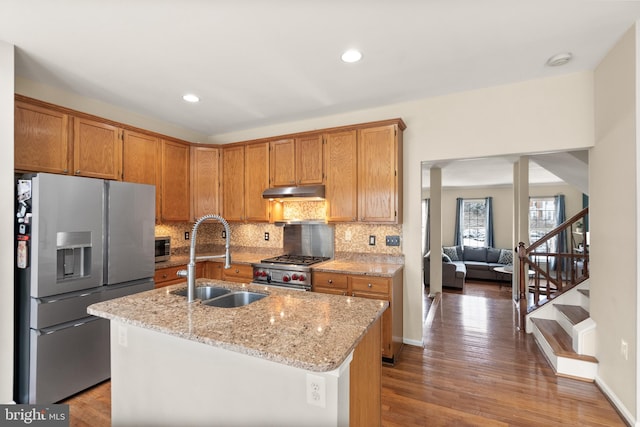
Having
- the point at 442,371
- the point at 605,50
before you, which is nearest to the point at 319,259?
the point at 442,371

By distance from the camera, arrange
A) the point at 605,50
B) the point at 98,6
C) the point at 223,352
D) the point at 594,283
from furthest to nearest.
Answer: the point at 594,283
the point at 605,50
the point at 98,6
the point at 223,352

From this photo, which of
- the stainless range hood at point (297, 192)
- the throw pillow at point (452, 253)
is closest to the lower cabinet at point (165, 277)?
the stainless range hood at point (297, 192)

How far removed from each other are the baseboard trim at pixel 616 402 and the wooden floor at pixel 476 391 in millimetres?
35

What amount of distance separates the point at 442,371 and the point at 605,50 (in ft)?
9.78

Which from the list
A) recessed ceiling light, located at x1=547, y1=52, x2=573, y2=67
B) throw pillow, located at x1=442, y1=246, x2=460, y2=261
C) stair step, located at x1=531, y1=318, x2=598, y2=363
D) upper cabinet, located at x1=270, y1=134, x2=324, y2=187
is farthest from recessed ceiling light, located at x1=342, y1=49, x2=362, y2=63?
throw pillow, located at x1=442, y1=246, x2=460, y2=261

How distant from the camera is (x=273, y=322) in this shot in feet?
4.83

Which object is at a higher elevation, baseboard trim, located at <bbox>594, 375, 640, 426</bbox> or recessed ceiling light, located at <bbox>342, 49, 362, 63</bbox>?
recessed ceiling light, located at <bbox>342, 49, 362, 63</bbox>

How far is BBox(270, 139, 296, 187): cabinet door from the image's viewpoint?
12.0 feet

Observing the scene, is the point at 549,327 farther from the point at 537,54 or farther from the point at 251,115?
the point at 251,115

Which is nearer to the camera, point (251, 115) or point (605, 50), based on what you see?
point (605, 50)

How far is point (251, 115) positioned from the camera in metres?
3.71

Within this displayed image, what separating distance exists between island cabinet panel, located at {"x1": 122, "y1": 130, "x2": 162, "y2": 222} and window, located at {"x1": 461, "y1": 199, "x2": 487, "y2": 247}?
874 cm

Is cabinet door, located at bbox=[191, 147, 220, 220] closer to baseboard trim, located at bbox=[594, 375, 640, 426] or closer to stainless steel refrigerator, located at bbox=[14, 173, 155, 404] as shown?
stainless steel refrigerator, located at bbox=[14, 173, 155, 404]

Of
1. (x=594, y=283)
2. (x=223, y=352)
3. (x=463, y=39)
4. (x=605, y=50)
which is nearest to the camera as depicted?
(x=223, y=352)
